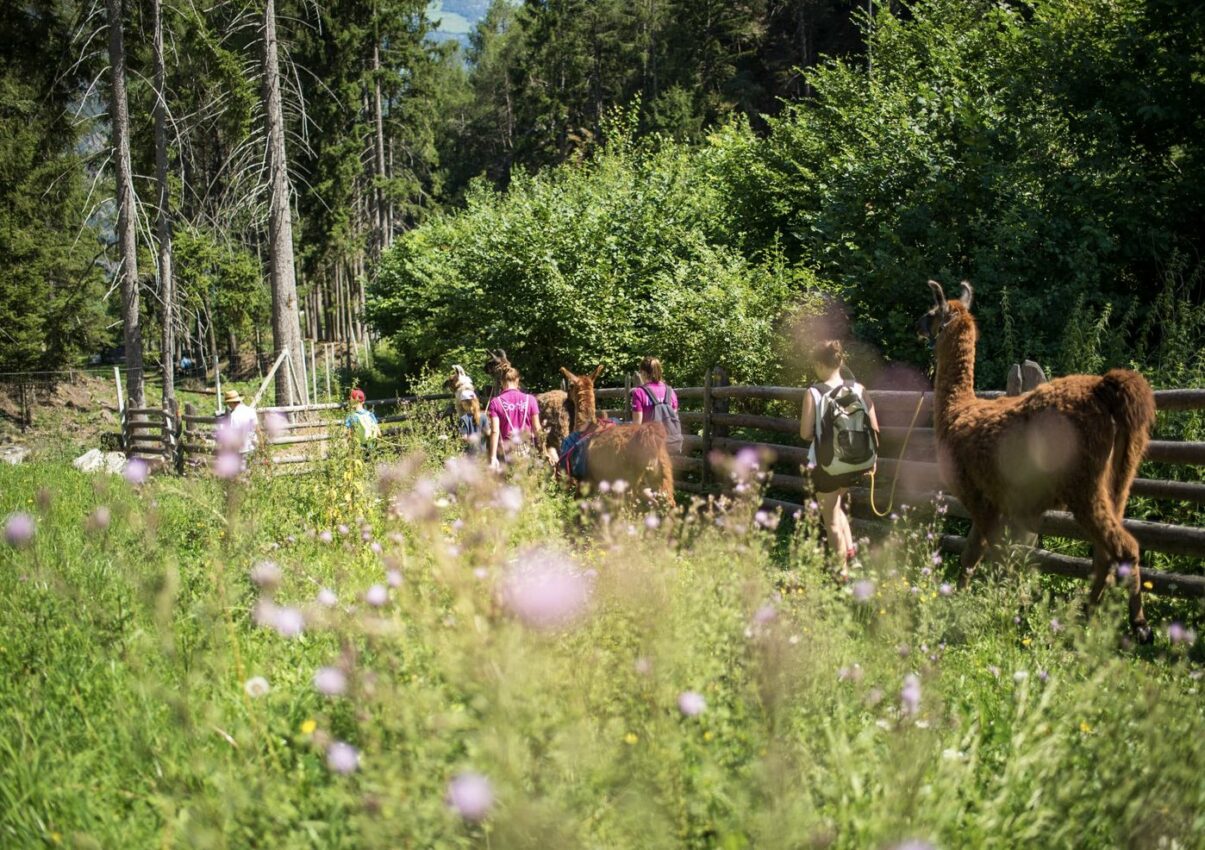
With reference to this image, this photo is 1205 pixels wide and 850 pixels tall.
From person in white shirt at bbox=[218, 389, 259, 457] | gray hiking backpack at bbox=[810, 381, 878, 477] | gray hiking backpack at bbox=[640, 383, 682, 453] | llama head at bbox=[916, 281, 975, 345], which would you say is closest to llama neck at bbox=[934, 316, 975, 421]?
llama head at bbox=[916, 281, 975, 345]

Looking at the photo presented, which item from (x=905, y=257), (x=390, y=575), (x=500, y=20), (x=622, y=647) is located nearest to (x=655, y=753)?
(x=622, y=647)

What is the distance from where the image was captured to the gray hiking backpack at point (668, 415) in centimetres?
835

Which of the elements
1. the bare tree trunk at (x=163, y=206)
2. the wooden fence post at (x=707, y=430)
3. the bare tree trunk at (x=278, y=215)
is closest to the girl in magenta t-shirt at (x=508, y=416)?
the wooden fence post at (x=707, y=430)

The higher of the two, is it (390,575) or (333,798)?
(390,575)

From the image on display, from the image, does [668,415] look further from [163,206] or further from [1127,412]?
[163,206]

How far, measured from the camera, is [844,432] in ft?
19.9

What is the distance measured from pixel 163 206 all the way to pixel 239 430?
759 inches

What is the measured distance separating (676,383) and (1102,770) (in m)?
10.3

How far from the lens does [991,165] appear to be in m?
10.1

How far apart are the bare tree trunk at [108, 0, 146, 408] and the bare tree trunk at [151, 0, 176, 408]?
0.63 m

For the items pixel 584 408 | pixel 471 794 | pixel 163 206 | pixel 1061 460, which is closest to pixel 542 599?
pixel 471 794

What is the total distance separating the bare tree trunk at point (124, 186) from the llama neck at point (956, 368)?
59.9ft

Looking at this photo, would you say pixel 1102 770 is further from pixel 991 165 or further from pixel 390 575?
pixel 991 165

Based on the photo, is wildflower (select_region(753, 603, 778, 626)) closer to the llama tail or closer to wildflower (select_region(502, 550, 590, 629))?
wildflower (select_region(502, 550, 590, 629))
